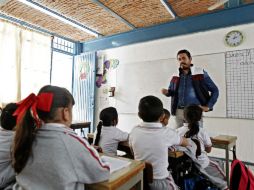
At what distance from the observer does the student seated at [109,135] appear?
1765 mm

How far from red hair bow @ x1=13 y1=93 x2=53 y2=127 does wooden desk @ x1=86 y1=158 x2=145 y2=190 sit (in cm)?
37

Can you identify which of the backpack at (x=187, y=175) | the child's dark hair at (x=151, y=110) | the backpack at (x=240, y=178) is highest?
the child's dark hair at (x=151, y=110)

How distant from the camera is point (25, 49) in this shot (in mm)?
4066

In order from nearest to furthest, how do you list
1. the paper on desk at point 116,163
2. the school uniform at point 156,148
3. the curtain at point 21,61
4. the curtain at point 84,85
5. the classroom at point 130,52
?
the paper on desk at point 116,163 < the school uniform at point 156,148 < the classroom at point 130,52 < the curtain at point 21,61 < the curtain at point 84,85

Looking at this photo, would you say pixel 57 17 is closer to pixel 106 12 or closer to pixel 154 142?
pixel 106 12

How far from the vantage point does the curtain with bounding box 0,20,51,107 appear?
372cm

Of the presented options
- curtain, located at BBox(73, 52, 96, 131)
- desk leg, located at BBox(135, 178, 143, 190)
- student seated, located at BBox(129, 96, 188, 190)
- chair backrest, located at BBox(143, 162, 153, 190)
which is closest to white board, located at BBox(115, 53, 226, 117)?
curtain, located at BBox(73, 52, 96, 131)

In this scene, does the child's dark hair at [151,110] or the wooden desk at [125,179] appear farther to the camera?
the child's dark hair at [151,110]

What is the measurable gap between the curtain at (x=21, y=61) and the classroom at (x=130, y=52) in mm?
17

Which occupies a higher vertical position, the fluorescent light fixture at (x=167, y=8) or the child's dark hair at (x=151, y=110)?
the fluorescent light fixture at (x=167, y=8)

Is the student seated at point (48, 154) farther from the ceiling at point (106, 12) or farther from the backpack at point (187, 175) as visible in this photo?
the ceiling at point (106, 12)

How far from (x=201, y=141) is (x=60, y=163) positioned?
1.37m

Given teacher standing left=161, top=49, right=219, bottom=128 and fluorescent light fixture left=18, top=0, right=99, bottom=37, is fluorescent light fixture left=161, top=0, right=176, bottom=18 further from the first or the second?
fluorescent light fixture left=18, top=0, right=99, bottom=37

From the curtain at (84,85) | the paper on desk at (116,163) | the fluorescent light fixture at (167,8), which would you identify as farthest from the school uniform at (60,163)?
the curtain at (84,85)
